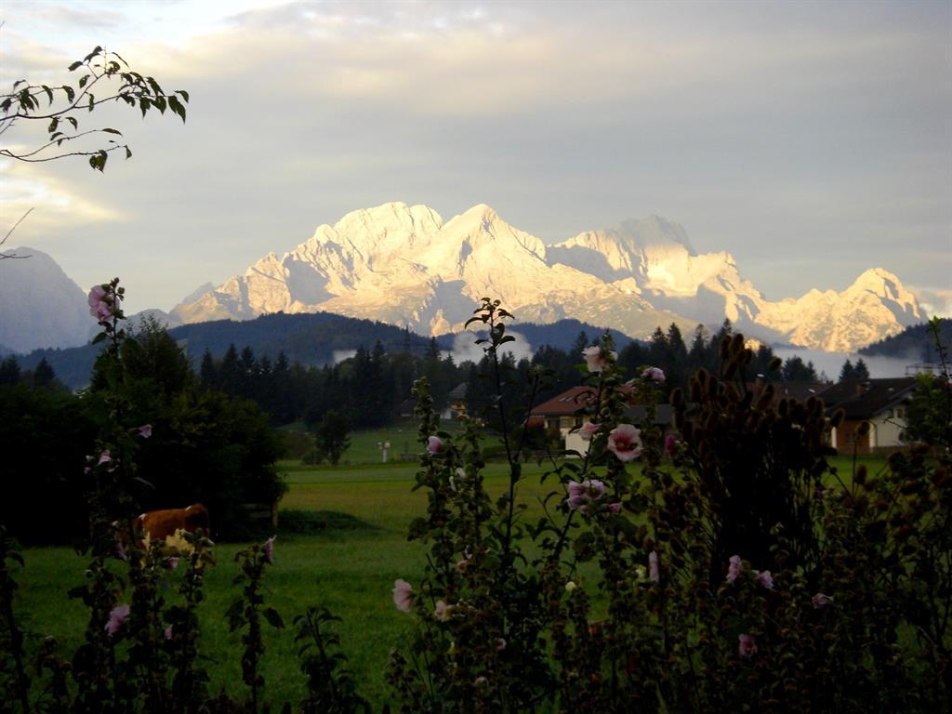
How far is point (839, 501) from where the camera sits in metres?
5.05

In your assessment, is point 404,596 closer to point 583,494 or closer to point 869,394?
point 583,494

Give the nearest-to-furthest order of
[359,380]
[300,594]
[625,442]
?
[625,442] < [300,594] < [359,380]

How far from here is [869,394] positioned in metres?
89.8

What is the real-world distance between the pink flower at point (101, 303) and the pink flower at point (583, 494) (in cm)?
227

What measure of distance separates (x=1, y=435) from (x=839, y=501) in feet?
79.8

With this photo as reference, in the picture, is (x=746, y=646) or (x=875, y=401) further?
(x=875, y=401)

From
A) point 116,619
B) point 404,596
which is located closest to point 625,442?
point 404,596

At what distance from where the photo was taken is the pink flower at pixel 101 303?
500 cm

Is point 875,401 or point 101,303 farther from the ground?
point 101,303

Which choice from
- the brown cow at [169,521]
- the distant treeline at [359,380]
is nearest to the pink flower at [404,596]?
the brown cow at [169,521]

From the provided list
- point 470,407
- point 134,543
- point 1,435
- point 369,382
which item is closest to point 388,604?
point 470,407

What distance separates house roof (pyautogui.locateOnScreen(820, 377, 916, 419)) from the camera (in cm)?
7956

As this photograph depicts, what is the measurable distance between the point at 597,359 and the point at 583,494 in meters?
0.73

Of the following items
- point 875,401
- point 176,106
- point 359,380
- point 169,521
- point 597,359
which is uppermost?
point 176,106
